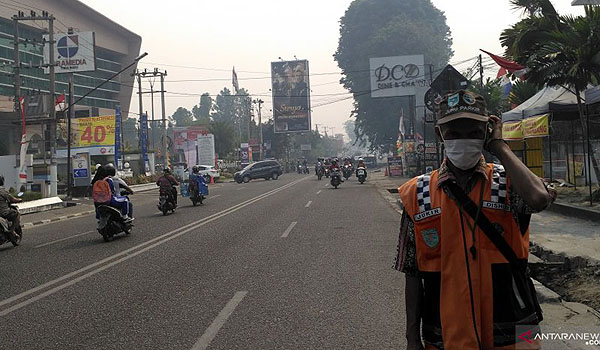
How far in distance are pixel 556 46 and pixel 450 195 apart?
13420 mm

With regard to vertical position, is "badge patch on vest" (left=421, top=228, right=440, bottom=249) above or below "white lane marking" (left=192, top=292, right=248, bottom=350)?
above

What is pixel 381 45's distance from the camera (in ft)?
257

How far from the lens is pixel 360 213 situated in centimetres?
1730

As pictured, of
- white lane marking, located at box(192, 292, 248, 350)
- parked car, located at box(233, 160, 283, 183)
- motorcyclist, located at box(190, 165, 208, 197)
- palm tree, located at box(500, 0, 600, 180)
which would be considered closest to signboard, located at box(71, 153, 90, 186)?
motorcyclist, located at box(190, 165, 208, 197)

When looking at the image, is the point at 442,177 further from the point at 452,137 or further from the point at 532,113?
the point at 532,113

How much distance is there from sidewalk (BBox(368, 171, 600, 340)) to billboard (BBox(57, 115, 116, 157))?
42.1 meters

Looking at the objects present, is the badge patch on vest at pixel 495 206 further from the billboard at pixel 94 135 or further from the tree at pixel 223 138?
the tree at pixel 223 138

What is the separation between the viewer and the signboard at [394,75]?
62938mm

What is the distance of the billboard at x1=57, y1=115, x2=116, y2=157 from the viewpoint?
160ft

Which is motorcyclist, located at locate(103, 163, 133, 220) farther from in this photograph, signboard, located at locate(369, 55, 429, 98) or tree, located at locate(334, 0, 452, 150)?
tree, located at locate(334, 0, 452, 150)

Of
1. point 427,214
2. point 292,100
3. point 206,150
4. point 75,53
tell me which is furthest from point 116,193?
point 292,100

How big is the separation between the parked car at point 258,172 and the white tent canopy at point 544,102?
31076 millimetres

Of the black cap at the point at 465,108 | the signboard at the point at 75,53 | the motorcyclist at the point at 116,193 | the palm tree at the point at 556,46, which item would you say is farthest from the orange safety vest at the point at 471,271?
the signboard at the point at 75,53

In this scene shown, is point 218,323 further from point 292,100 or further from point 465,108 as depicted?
point 292,100
